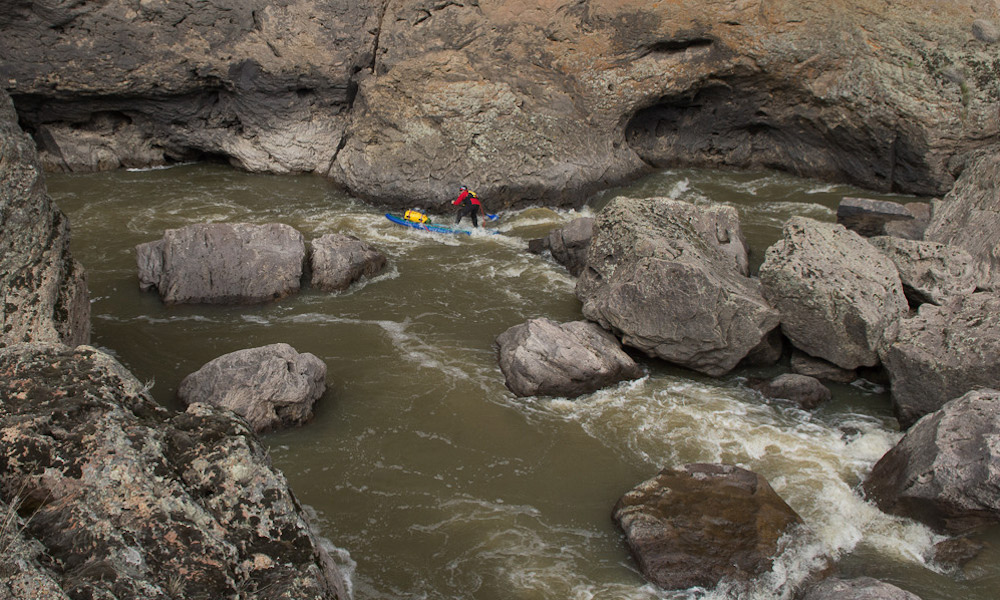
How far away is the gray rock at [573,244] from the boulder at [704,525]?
5.90 metres

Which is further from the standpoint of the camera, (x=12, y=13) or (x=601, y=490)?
(x=12, y=13)

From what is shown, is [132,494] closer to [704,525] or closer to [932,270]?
[704,525]

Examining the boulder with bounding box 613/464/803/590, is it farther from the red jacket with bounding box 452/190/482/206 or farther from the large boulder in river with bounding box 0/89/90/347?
the red jacket with bounding box 452/190/482/206

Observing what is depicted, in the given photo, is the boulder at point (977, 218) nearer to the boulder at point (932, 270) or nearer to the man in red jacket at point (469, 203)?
the boulder at point (932, 270)

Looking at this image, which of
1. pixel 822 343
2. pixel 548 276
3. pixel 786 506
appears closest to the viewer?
pixel 786 506

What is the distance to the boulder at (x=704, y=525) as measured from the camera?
6504mm

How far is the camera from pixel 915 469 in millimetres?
7207

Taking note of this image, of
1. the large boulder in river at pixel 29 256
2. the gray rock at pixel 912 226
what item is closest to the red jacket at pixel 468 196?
the gray rock at pixel 912 226

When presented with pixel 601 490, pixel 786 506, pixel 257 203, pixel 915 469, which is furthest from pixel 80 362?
pixel 257 203

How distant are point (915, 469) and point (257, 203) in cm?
1369

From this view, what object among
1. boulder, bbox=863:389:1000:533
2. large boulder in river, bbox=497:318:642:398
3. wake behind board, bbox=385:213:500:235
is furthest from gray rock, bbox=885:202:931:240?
wake behind board, bbox=385:213:500:235

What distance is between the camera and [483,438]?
853cm

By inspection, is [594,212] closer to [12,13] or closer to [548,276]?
[548,276]

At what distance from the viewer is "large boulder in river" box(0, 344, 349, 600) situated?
3.43m
